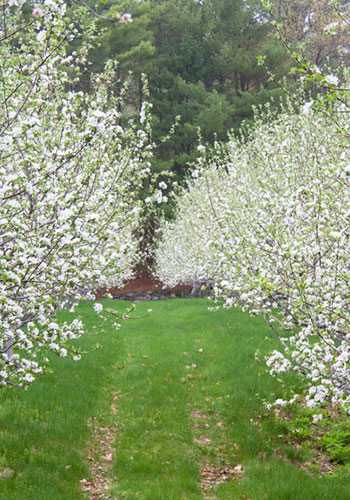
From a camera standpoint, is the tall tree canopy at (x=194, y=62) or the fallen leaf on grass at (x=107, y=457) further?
the tall tree canopy at (x=194, y=62)

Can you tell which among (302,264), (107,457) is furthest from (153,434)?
(302,264)

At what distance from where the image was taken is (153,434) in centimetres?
884

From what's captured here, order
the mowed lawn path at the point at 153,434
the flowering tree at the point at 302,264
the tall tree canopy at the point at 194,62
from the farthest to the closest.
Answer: the tall tree canopy at the point at 194,62 → the mowed lawn path at the point at 153,434 → the flowering tree at the point at 302,264

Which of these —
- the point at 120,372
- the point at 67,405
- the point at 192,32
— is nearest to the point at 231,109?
the point at 192,32

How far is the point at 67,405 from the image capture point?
358 inches

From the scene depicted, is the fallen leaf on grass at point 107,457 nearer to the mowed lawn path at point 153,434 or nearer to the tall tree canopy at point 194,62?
the mowed lawn path at point 153,434

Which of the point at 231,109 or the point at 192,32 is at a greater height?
the point at 192,32

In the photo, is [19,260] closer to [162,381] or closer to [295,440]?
[295,440]

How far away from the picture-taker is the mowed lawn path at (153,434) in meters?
6.79

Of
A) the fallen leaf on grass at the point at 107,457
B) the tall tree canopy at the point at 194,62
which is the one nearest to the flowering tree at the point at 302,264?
the fallen leaf on grass at the point at 107,457

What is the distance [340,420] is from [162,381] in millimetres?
4568

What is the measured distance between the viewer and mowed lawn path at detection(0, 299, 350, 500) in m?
6.79

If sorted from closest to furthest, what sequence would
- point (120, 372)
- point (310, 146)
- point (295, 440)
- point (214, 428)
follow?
1. point (295, 440)
2. point (214, 428)
3. point (120, 372)
4. point (310, 146)

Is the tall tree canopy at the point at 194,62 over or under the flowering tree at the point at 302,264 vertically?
over
